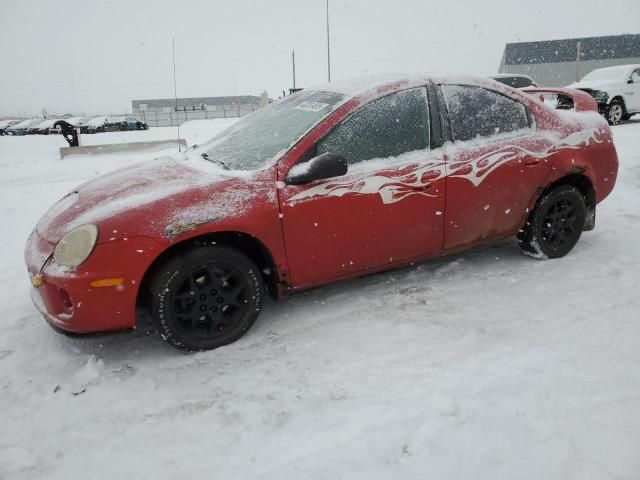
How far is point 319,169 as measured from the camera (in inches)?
109

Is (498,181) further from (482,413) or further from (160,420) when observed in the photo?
(160,420)

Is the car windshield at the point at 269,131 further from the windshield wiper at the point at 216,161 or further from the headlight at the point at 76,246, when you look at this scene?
the headlight at the point at 76,246

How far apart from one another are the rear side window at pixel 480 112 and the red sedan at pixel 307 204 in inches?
0.4

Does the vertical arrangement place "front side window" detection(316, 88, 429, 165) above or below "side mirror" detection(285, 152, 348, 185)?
above

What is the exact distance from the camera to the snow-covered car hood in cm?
255

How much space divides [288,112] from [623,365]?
8.81 feet

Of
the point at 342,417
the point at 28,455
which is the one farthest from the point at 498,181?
the point at 28,455

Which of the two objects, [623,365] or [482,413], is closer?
[482,413]

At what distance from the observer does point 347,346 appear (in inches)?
111

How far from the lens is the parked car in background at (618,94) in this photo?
1301 cm

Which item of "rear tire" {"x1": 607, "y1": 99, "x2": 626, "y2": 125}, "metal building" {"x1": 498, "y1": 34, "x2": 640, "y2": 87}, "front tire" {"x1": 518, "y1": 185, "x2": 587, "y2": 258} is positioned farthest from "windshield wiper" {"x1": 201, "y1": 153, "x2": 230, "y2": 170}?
"metal building" {"x1": 498, "y1": 34, "x2": 640, "y2": 87}

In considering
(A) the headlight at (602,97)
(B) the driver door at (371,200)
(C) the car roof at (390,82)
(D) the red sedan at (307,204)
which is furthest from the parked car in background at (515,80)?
(B) the driver door at (371,200)

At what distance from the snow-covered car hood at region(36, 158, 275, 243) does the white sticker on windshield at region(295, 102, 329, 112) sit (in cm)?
80

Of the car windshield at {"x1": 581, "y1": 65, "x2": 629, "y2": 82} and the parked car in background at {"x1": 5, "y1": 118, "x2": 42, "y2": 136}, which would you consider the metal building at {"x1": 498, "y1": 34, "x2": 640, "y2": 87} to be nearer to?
the car windshield at {"x1": 581, "y1": 65, "x2": 629, "y2": 82}
